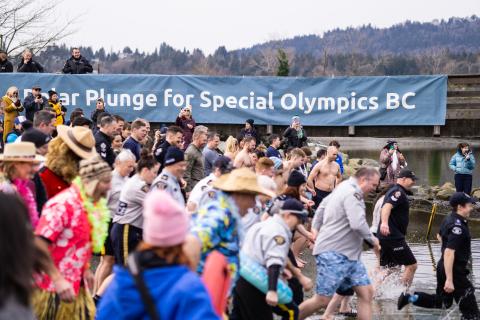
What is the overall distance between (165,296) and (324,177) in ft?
34.6

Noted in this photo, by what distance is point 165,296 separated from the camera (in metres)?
3.74

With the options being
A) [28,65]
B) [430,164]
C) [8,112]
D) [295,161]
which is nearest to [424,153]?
[430,164]

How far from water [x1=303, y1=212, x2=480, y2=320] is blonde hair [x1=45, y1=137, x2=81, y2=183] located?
13.0 ft

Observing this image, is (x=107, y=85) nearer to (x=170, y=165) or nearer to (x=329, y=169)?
(x=329, y=169)

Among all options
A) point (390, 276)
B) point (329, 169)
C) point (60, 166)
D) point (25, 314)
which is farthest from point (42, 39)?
point (25, 314)

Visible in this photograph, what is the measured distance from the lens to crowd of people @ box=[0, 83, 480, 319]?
3.76 m

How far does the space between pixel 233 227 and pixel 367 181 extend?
11.8ft

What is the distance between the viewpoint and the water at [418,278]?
10.2 m

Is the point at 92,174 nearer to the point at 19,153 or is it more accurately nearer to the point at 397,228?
the point at 19,153

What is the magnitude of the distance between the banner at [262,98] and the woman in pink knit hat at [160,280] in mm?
18687

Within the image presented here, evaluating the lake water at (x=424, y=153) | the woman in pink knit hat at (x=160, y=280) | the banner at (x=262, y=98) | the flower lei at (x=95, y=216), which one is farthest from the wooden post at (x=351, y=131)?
the woman in pink knit hat at (x=160, y=280)

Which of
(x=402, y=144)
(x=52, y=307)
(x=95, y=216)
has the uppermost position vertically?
(x=95, y=216)

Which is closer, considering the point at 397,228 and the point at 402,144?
the point at 397,228

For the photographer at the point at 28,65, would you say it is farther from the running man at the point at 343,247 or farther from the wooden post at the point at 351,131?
the running man at the point at 343,247
